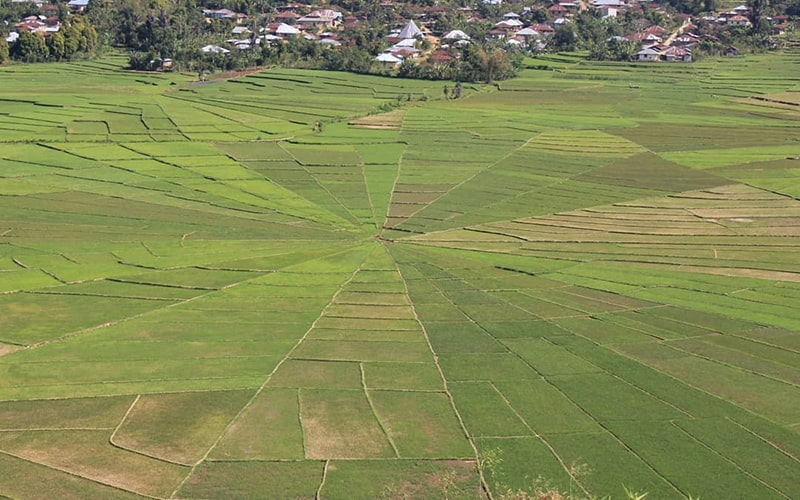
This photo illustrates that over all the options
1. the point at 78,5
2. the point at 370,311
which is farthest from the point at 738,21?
the point at 370,311

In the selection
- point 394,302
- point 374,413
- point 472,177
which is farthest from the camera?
point 472,177

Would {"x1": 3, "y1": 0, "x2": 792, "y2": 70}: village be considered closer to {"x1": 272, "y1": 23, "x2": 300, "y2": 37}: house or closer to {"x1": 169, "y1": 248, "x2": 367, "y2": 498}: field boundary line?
{"x1": 272, "y1": 23, "x2": 300, "y2": 37}: house

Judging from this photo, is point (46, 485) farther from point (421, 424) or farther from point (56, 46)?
point (56, 46)

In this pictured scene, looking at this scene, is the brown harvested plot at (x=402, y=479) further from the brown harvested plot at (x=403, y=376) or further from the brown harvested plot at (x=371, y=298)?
the brown harvested plot at (x=371, y=298)

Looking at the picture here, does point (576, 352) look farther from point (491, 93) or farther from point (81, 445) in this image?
point (491, 93)

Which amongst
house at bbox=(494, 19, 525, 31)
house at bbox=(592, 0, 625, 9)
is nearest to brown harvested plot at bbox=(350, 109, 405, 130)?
house at bbox=(494, 19, 525, 31)

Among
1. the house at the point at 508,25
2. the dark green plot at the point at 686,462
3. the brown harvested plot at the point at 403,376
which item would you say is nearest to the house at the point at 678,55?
the house at the point at 508,25

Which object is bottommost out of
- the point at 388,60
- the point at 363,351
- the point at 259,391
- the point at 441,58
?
the point at 363,351
